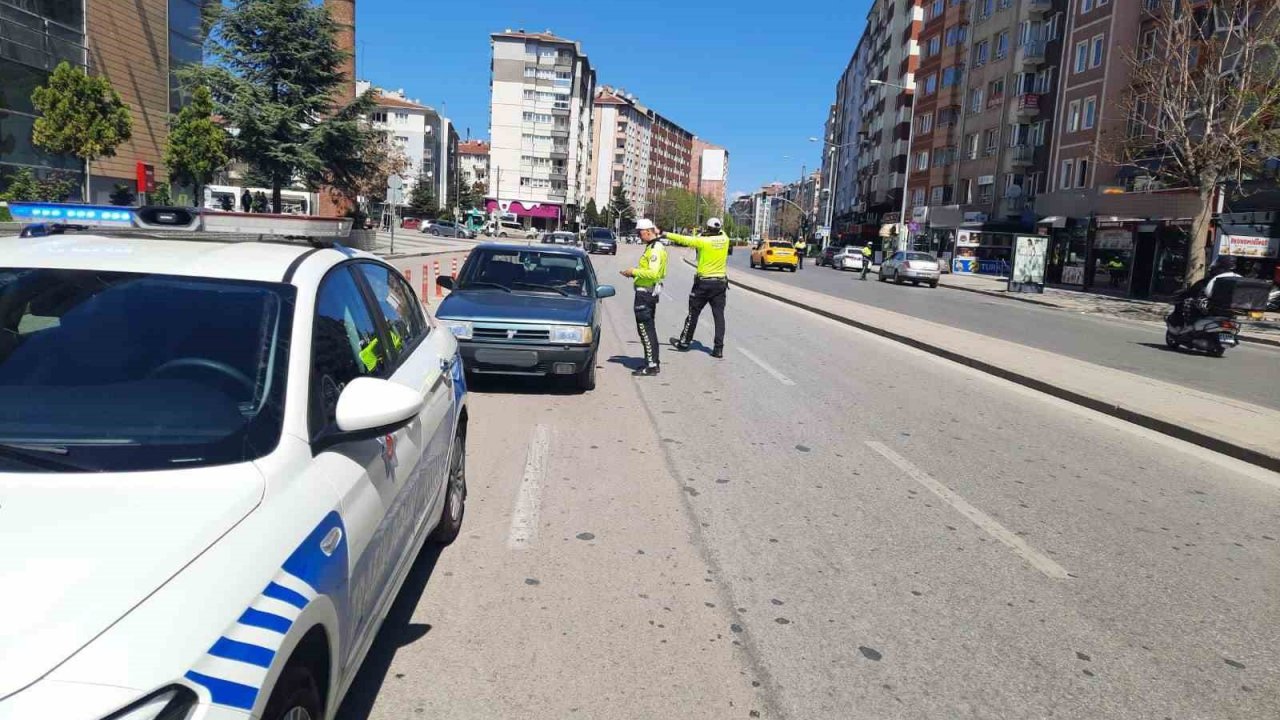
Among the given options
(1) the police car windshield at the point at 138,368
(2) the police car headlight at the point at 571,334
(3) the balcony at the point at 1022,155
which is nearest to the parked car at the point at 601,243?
(3) the balcony at the point at 1022,155

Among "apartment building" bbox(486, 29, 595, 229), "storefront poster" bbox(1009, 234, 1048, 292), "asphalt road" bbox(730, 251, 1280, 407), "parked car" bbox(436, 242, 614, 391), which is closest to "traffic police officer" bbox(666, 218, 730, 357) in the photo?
"parked car" bbox(436, 242, 614, 391)

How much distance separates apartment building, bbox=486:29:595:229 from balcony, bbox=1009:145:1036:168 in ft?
219

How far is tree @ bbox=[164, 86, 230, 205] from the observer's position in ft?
109

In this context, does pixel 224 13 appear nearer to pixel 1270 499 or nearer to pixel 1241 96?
pixel 1241 96

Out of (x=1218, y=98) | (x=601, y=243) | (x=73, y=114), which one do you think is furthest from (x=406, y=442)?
(x=601, y=243)

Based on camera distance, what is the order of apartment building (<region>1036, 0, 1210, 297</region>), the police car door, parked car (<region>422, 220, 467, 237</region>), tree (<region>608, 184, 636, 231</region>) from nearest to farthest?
the police car door → apartment building (<region>1036, 0, 1210, 297</region>) → parked car (<region>422, 220, 467, 237</region>) → tree (<region>608, 184, 636, 231</region>)

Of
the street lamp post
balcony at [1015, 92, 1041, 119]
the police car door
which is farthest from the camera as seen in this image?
the street lamp post

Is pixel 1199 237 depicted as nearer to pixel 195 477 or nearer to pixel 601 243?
pixel 195 477

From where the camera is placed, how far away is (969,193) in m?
60.2

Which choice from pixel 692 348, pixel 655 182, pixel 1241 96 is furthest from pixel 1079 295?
pixel 655 182

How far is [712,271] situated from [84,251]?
9.58 metres

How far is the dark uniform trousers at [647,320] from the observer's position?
10894mm

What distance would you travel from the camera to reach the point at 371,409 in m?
2.69

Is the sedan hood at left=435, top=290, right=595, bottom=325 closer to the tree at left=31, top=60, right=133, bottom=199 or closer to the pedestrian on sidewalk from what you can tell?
the pedestrian on sidewalk
